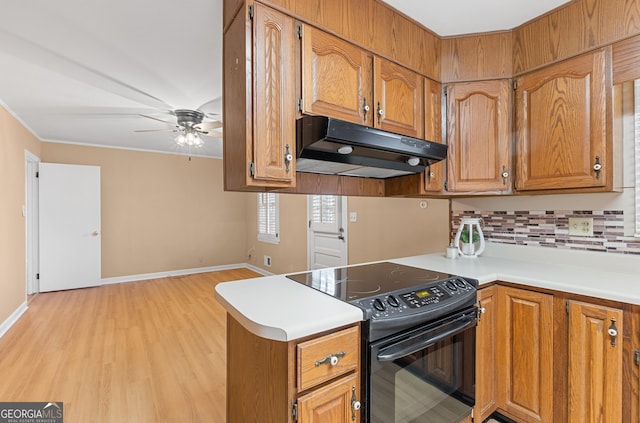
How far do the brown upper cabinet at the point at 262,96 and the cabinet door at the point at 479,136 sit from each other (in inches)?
46.3

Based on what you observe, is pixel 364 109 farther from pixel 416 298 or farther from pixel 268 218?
pixel 268 218

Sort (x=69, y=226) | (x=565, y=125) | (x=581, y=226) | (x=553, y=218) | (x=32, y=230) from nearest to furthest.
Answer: (x=565, y=125) < (x=581, y=226) < (x=553, y=218) < (x=32, y=230) < (x=69, y=226)

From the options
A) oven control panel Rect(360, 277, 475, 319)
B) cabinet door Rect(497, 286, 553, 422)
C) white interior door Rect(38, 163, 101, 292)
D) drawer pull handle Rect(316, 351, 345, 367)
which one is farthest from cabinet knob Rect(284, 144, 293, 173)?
white interior door Rect(38, 163, 101, 292)

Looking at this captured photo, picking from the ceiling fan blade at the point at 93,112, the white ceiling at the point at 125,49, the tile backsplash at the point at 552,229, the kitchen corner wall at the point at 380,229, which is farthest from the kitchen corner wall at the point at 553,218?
the ceiling fan blade at the point at 93,112

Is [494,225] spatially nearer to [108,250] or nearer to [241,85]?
[241,85]

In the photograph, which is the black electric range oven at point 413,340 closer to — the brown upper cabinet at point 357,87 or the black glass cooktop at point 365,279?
the black glass cooktop at point 365,279

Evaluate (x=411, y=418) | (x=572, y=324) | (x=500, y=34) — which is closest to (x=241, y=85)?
(x=411, y=418)

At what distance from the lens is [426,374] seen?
134 centimetres

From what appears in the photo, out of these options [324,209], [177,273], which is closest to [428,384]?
[324,209]

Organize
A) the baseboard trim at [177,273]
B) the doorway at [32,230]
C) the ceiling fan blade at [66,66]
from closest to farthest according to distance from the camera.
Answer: the ceiling fan blade at [66,66] → the doorway at [32,230] → the baseboard trim at [177,273]

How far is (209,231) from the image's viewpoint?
594 cm

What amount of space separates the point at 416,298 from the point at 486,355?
2.34 feet

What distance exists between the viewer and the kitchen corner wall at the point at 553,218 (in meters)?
1.71

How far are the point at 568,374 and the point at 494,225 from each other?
1110 mm
